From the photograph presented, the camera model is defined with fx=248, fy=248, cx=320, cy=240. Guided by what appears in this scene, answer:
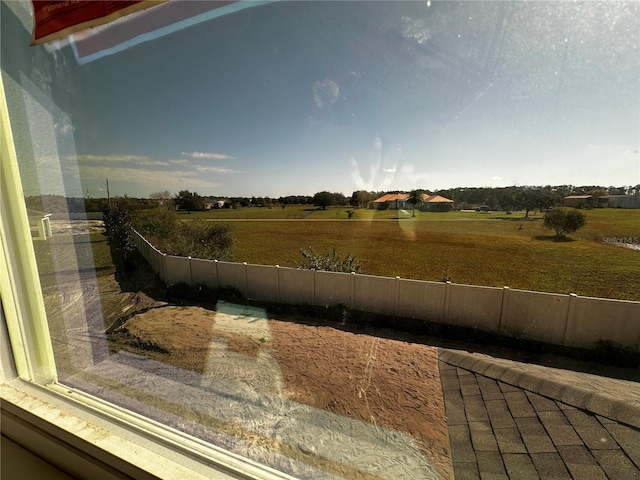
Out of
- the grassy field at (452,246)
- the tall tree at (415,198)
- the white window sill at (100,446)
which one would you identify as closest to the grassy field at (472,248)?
the grassy field at (452,246)

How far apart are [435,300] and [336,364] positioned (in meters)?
1.57

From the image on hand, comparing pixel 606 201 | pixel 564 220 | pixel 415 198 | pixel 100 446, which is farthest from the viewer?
pixel 415 198

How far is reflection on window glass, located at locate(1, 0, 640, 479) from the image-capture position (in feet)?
2.21

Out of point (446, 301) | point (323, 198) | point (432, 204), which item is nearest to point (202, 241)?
point (323, 198)

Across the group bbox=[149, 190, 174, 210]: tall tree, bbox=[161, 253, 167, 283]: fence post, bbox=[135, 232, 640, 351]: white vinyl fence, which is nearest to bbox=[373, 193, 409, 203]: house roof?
bbox=[135, 232, 640, 351]: white vinyl fence

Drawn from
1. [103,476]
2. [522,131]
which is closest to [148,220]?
[103,476]

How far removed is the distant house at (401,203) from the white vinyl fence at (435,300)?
2.96 ft

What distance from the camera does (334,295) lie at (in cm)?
322

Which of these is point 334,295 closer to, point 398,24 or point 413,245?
point 413,245

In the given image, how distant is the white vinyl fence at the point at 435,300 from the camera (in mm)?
1898

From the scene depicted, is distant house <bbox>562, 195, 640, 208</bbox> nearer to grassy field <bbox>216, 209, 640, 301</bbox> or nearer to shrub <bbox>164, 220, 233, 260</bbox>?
grassy field <bbox>216, 209, 640, 301</bbox>

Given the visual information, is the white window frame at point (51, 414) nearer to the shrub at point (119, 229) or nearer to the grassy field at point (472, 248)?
the shrub at point (119, 229)

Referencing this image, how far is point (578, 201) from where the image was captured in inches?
36.9

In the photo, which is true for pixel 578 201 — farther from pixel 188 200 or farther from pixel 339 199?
pixel 188 200
